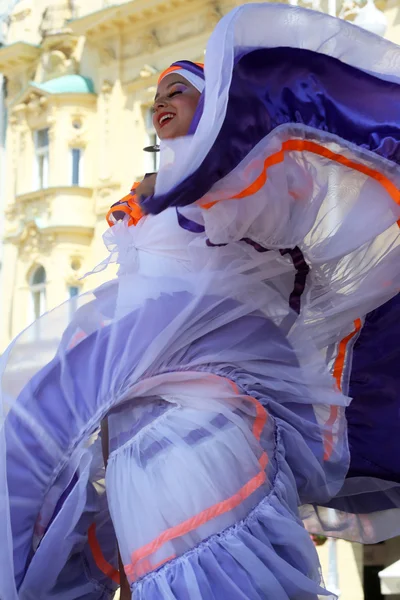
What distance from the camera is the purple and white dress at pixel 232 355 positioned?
5.17 ft

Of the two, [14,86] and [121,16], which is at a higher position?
[121,16]

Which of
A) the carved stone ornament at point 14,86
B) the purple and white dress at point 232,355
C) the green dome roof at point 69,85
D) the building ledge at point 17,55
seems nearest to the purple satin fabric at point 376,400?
the purple and white dress at point 232,355

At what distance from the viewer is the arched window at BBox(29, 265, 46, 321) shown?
41.4 ft

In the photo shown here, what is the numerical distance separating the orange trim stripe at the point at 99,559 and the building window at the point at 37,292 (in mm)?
10783

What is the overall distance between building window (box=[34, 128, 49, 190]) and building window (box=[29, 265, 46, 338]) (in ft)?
3.89

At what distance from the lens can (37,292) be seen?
41.8ft

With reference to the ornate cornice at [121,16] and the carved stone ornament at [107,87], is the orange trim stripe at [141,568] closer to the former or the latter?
the ornate cornice at [121,16]

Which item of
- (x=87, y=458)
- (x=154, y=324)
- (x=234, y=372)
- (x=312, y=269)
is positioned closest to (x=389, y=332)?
(x=312, y=269)

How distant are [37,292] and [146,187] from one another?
426 inches

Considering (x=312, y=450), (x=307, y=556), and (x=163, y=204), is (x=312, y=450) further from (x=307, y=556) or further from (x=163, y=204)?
(x=163, y=204)

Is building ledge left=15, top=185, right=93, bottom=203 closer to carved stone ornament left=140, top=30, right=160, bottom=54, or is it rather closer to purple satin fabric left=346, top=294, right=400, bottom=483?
carved stone ornament left=140, top=30, right=160, bottom=54

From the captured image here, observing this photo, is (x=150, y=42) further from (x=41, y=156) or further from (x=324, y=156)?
(x=324, y=156)

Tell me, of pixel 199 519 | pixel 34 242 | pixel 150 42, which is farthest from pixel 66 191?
pixel 199 519

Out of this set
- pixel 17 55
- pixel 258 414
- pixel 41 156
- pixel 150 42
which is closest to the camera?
pixel 258 414
